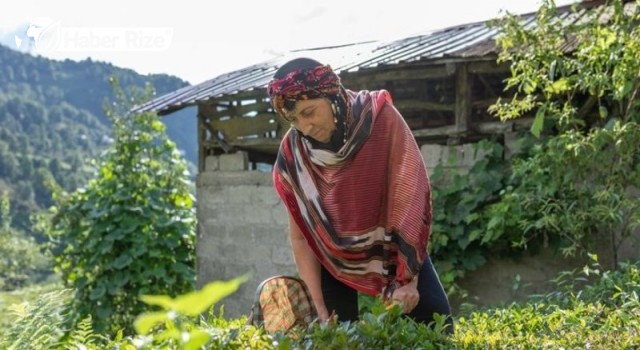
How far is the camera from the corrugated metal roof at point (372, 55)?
5.81 meters

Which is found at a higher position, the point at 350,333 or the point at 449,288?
the point at 350,333

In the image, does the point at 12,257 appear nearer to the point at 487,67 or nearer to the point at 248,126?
the point at 248,126

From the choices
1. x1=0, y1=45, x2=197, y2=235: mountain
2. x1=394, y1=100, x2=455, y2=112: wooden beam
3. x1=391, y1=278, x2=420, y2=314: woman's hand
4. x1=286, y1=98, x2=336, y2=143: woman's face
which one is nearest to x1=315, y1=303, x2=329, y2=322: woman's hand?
x1=391, y1=278, x2=420, y2=314: woman's hand

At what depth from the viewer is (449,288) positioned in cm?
571

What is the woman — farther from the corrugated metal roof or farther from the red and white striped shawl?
the corrugated metal roof

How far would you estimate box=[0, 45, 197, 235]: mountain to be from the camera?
137 ft

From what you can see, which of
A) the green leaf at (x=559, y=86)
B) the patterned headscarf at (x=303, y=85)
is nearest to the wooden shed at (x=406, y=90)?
the green leaf at (x=559, y=86)

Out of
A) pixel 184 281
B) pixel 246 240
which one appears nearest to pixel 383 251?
pixel 246 240

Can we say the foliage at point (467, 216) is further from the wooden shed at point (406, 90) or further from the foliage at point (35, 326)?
the foliage at point (35, 326)

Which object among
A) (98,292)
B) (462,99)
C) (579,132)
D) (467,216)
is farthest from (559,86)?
(98,292)

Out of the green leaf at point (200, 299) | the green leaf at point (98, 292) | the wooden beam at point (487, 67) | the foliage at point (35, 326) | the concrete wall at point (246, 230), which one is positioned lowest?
the green leaf at point (98, 292)

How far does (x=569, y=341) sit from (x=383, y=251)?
640 millimetres

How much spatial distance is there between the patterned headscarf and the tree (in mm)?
2238

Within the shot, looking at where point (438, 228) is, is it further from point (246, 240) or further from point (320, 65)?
point (320, 65)
